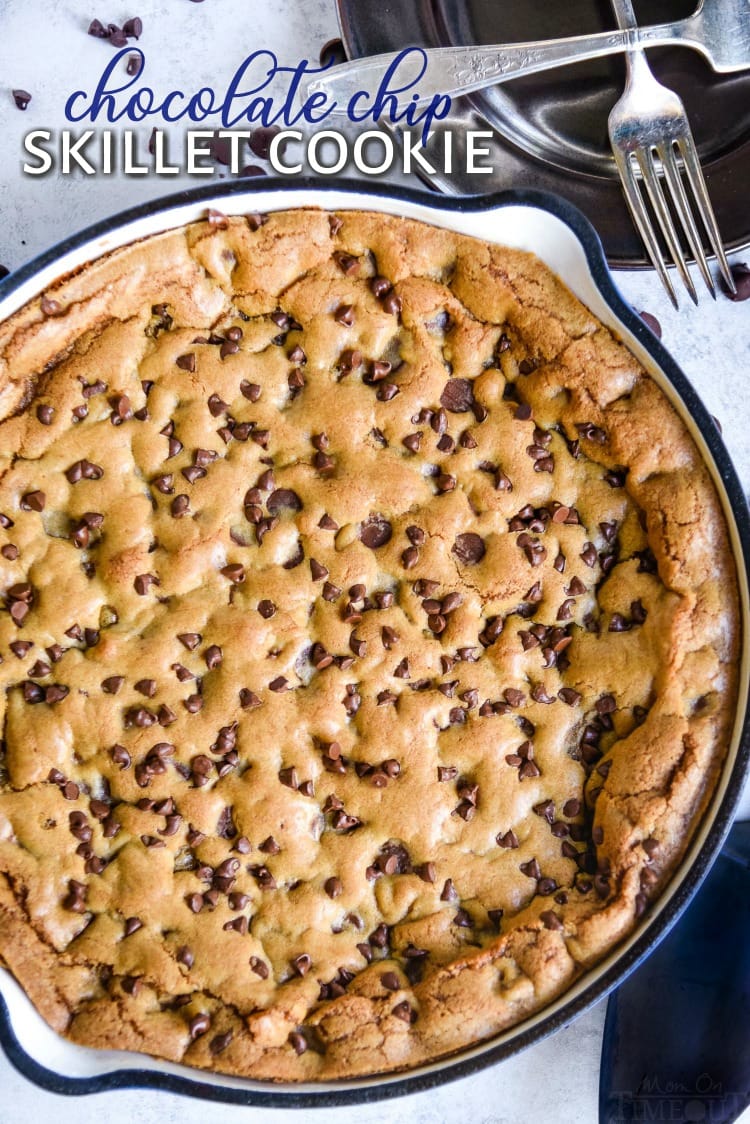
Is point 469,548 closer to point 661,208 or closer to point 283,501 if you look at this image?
point 283,501

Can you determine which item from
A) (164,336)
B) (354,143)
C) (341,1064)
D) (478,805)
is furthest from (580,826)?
(354,143)

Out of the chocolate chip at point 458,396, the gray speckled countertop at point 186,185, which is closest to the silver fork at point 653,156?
the gray speckled countertop at point 186,185

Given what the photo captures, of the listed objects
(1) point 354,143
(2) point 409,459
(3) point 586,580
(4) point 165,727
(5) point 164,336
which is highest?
(1) point 354,143

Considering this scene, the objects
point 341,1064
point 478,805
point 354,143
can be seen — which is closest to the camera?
point 341,1064

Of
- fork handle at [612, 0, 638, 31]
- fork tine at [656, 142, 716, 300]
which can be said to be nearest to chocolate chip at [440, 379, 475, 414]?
fork tine at [656, 142, 716, 300]

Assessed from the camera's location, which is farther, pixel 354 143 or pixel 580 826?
pixel 354 143

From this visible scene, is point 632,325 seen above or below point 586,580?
above

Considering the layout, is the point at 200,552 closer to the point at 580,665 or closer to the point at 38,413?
the point at 38,413

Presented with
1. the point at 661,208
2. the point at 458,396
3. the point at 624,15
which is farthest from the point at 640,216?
the point at 458,396
